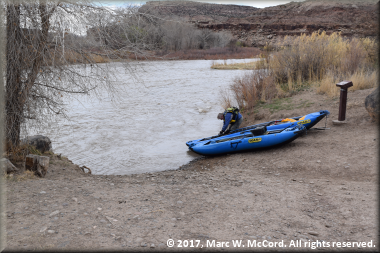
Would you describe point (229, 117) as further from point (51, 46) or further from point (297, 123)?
point (51, 46)

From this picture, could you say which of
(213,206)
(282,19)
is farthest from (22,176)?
(282,19)

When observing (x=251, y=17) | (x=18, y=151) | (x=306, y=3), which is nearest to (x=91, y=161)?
(x=18, y=151)

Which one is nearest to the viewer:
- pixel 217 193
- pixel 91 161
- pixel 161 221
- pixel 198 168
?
pixel 161 221

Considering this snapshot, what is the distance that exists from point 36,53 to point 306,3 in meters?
62.8

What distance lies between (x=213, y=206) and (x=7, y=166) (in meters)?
3.34

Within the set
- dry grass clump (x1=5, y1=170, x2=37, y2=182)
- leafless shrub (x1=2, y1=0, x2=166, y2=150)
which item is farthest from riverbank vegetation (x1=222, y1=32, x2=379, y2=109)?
dry grass clump (x1=5, y1=170, x2=37, y2=182)

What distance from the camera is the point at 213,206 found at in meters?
4.01

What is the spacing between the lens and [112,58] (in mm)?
5332

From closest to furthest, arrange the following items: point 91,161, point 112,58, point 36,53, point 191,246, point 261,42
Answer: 1. point 191,246
2. point 36,53
3. point 112,58
4. point 91,161
5. point 261,42

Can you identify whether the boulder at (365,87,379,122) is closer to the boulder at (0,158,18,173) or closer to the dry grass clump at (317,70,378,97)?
the dry grass clump at (317,70,378,97)

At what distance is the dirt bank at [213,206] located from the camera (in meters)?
3.12

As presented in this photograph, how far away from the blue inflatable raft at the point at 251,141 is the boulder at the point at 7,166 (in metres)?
3.95

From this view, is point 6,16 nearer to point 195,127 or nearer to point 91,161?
point 91,161

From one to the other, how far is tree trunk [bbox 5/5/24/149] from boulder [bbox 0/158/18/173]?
540 mm
